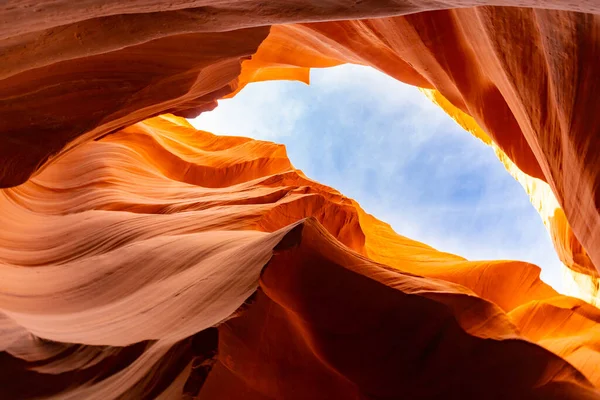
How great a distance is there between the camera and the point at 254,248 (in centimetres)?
373

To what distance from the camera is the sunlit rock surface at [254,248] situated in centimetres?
312

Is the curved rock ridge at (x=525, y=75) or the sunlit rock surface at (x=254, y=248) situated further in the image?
the curved rock ridge at (x=525, y=75)

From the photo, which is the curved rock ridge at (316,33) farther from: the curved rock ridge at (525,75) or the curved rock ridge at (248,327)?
the curved rock ridge at (248,327)

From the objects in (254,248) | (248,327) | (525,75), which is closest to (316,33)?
(525,75)

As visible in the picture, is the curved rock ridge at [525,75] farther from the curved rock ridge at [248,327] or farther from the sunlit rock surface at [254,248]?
the curved rock ridge at [248,327]

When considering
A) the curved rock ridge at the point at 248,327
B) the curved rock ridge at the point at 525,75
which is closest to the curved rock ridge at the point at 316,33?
the curved rock ridge at the point at 525,75

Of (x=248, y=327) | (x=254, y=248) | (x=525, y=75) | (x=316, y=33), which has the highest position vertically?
(x=316, y=33)

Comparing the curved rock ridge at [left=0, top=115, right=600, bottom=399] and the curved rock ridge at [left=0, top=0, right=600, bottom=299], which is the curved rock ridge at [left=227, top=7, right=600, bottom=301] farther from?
the curved rock ridge at [left=0, top=115, right=600, bottom=399]

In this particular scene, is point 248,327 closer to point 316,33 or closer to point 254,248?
point 254,248

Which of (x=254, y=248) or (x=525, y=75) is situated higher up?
(x=525, y=75)

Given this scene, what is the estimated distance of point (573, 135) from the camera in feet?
14.6

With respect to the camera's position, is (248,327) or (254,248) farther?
(254,248)

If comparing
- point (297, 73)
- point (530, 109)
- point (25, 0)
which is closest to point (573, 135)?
point (530, 109)

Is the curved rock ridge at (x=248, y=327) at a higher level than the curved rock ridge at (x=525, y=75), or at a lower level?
lower
